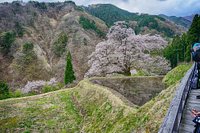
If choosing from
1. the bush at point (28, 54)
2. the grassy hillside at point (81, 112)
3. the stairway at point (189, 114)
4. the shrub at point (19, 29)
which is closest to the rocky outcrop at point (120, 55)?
the grassy hillside at point (81, 112)

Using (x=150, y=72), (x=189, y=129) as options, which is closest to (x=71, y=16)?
(x=150, y=72)

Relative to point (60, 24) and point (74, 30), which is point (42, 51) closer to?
point (74, 30)

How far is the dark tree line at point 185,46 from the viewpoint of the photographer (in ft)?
140

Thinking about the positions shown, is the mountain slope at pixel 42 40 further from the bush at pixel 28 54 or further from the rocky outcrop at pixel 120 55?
the rocky outcrop at pixel 120 55

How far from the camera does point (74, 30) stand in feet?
369

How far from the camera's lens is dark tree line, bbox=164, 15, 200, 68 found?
1686 inches

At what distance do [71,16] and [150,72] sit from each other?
9828 centimetres

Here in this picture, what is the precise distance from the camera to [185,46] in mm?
52156

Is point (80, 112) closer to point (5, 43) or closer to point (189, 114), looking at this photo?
point (189, 114)

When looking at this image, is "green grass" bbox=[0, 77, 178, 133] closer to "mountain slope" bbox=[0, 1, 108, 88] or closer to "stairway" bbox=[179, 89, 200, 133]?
"stairway" bbox=[179, 89, 200, 133]

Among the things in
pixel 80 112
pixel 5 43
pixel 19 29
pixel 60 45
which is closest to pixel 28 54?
pixel 5 43

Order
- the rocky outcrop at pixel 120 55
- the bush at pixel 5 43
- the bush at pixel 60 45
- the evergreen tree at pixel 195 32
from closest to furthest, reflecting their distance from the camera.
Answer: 1. the rocky outcrop at pixel 120 55
2. the evergreen tree at pixel 195 32
3. the bush at pixel 5 43
4. the bush at pixel 60 45

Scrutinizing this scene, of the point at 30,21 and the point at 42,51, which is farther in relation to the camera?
the point at 30,21

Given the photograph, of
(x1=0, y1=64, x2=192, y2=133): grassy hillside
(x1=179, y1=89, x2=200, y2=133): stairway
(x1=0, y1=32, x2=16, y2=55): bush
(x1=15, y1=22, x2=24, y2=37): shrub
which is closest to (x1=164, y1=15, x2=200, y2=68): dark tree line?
(x1=0, y1=64, x2=192, y2=133): grassy hillside
